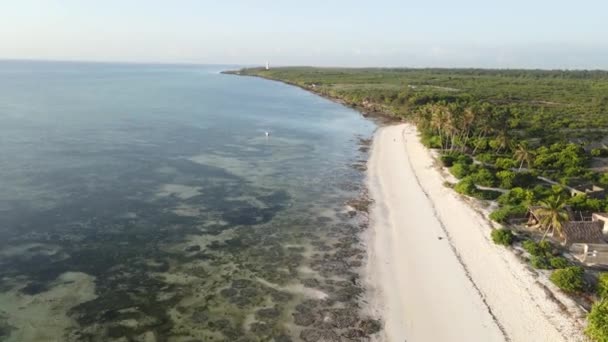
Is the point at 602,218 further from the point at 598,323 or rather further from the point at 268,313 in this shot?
the point at 268,313

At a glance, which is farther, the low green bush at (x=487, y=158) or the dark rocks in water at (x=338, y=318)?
the low green bush at (x=487, y=158)

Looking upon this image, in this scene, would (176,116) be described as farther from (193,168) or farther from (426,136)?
(426,136)

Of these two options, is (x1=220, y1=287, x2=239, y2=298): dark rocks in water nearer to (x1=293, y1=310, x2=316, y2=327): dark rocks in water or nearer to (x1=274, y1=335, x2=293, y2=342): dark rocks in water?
(x1=293, y1=310, x2=316, y2=327): dark rocks in water

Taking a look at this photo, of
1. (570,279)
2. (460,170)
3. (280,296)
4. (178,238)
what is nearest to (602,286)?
(570,279)

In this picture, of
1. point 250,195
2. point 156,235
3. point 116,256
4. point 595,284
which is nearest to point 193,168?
point 250,195

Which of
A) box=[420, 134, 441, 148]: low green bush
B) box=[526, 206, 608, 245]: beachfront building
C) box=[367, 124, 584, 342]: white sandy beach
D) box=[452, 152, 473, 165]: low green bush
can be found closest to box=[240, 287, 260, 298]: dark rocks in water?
box=[367, 124, 584, 342]: white sandy beach

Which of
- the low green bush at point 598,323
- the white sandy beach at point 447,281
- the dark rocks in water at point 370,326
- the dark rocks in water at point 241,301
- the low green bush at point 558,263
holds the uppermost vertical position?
the low green bush at point 598,323

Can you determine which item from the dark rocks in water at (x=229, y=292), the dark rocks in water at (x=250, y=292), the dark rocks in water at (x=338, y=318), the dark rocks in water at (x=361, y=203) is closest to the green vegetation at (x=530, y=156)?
the dark rocks in water at (x=361, y=203)

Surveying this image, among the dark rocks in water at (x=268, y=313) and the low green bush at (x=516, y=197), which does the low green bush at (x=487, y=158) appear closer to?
the low green bush at (x=516, y=197)
